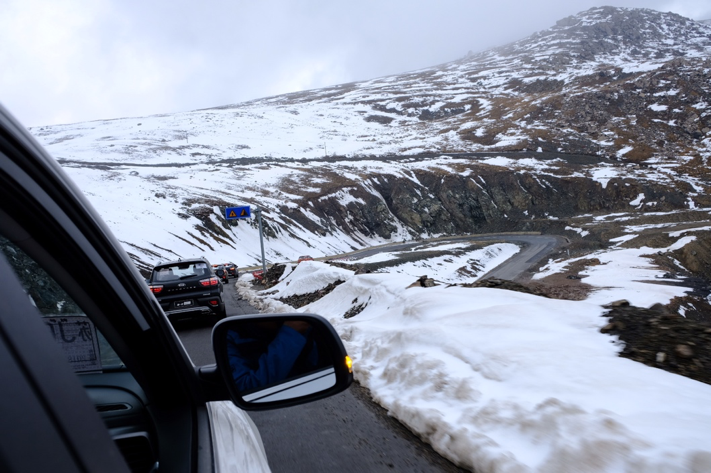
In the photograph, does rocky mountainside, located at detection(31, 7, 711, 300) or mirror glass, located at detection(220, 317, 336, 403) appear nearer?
mirror glass, located at detection(220, 317, 336, 403)

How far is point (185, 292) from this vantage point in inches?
413

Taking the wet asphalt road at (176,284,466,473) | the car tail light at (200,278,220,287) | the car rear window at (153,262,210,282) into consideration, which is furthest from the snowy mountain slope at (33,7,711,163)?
the wet asphalt road at (176,284,466,473)

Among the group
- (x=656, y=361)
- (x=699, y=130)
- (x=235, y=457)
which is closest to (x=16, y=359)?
(x=235, y=457)

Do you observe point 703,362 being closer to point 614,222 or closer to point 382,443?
point 382,443

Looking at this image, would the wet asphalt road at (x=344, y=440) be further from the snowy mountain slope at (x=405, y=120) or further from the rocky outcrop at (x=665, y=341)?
the snowy mountain slope at (x=405, y=120)

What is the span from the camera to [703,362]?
12.4 feet

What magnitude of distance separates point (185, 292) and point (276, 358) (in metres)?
9.43

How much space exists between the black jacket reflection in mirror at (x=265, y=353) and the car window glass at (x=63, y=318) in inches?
16.6

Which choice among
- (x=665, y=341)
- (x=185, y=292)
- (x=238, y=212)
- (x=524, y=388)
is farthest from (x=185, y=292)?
(x=238, y=212)

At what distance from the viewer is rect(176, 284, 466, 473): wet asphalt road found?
3.30 metres

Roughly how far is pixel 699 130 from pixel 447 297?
347 ft

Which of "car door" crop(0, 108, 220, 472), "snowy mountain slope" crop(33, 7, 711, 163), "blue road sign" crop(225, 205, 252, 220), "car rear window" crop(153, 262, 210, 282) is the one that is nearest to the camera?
"car door" crop(0, 108, 220, 472)

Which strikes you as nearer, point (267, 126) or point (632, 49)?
point (267, 126)

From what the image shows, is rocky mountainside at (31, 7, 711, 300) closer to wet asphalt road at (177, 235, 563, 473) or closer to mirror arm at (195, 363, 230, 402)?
wet asphalt road at (177, 235, 563, 473)
